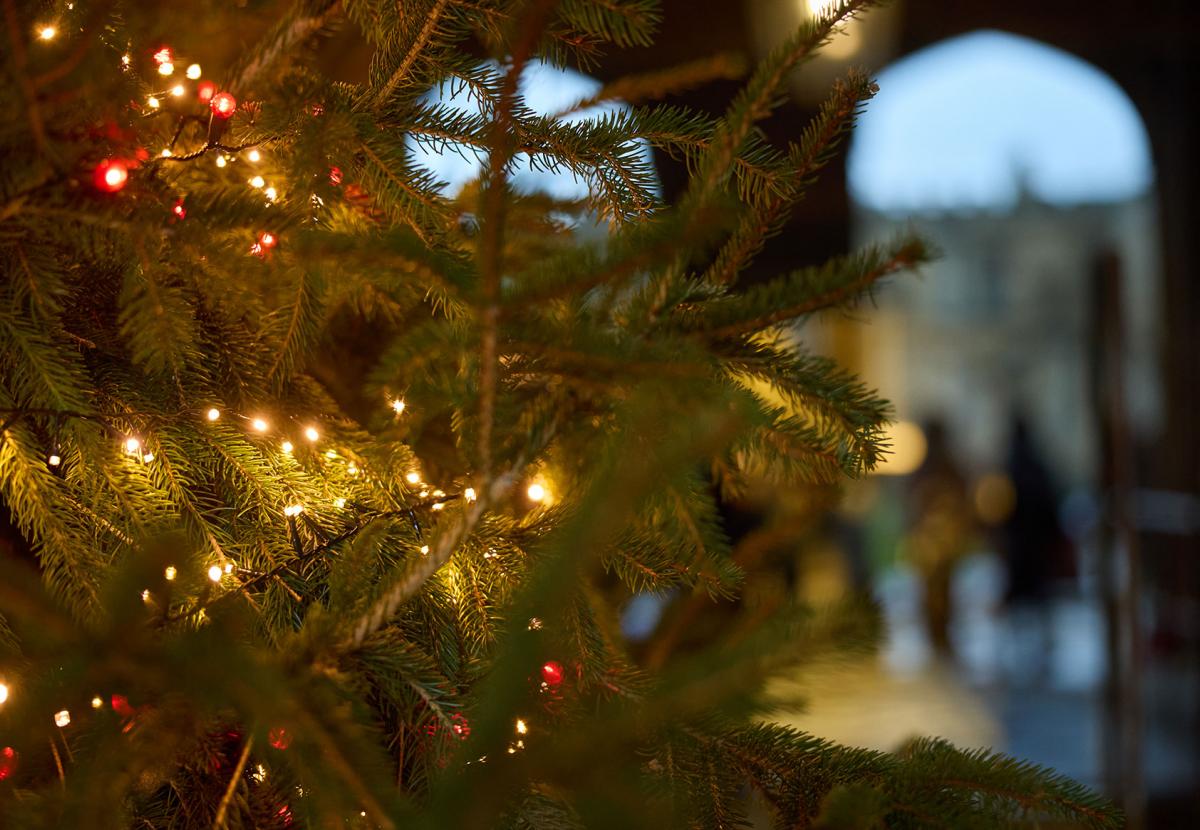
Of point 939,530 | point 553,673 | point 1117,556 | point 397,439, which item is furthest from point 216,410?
point 939,530

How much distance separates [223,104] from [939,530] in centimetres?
536

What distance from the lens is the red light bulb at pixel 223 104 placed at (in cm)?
54

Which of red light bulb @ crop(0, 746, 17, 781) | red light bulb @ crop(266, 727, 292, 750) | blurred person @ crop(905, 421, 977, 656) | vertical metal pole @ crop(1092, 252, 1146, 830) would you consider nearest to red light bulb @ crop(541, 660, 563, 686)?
red light bulb @ crop(266, 727, 292, 750)

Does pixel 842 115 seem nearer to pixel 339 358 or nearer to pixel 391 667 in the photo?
pixel 391 667

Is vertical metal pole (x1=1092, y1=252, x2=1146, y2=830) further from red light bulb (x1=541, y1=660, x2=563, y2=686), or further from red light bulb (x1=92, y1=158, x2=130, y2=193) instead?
red light bulb (x1=92, y1=158, x2=130, y2=193)

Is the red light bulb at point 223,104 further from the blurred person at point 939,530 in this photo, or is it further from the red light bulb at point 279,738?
the blurred person at point 939,530

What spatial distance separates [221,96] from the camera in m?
0.54

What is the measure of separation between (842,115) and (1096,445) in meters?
2.40

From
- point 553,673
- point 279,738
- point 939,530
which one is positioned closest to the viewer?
point 279,738

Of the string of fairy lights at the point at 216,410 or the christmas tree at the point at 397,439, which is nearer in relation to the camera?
the christmas tree at the point at 397,439

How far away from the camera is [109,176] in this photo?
0.48 metres

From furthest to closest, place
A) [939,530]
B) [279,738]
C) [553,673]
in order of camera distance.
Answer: [939,530], [553,673], [279,738]

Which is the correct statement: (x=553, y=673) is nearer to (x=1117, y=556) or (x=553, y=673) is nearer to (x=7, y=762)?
(x=7, y=762)

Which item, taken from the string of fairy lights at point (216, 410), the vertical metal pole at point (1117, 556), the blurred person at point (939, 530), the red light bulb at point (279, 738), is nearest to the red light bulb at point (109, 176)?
the string of fairy lights at point (216, 410)
